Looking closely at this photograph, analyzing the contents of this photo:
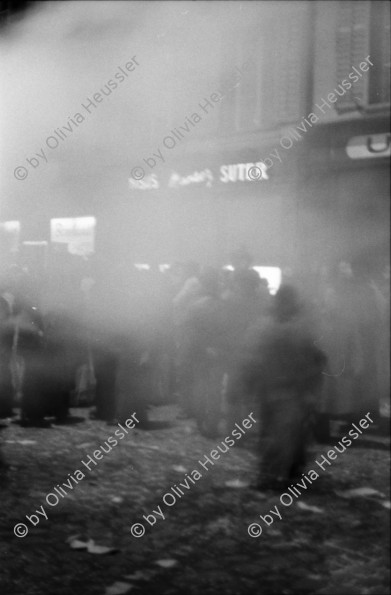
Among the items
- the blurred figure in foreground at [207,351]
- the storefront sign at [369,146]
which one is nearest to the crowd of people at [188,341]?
the blurred figure in foreground at [207,351]

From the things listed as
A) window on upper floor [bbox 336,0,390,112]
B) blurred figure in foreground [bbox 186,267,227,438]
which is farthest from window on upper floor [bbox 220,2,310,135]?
blurred figure in foreground [bbox 186,267,227,438]

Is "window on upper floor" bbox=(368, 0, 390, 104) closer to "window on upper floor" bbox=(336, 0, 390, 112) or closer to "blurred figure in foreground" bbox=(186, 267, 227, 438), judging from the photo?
"window on upper floor" bbox=(336, 0, 390, 112)

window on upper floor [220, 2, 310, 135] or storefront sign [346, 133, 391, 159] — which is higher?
A: window on upper floor [220, 2, 310, 135]

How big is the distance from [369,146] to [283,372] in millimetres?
A: 261

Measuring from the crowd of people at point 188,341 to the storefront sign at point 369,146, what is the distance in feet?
0.37

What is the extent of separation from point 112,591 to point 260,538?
0.56 m

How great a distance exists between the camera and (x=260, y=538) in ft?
4.17

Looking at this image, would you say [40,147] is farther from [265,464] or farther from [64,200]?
[265,464]

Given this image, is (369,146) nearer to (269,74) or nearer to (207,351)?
(269,74)

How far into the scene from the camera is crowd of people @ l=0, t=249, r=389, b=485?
0.56 m

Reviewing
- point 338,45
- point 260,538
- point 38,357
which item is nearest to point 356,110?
point 338,45

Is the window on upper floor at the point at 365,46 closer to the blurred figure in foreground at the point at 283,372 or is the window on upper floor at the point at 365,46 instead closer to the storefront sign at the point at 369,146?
the storefront sign at the point at 369,146

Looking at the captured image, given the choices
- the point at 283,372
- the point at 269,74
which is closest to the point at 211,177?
the point at 269,74

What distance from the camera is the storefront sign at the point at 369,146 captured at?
0.68 meters
